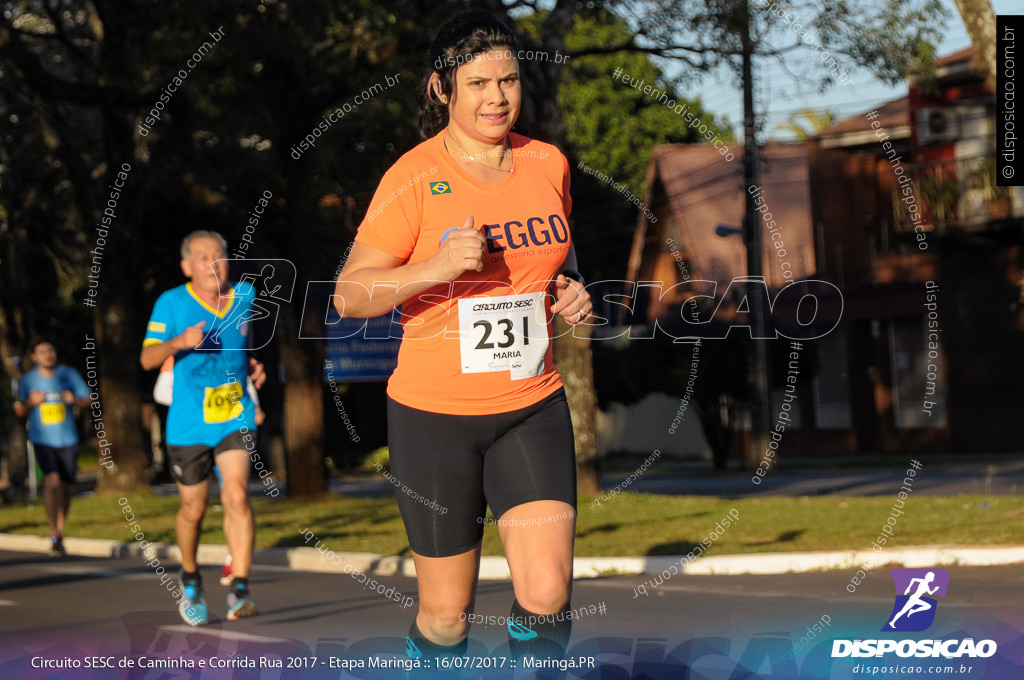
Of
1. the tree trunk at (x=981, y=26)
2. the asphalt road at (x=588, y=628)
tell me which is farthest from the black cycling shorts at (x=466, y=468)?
the tree trunk at (x=981, y=26)

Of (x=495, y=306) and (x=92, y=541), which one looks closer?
(x=495, y=306)

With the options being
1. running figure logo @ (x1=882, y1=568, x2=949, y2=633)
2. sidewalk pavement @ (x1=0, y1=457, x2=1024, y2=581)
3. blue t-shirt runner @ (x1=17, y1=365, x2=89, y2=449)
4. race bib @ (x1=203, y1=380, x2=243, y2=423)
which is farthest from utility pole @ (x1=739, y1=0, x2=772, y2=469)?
race bib @ (x1=203, y1=380, x2=243, y2=423)

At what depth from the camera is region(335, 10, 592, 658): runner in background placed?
12.4 feet

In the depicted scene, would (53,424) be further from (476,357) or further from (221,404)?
(476,357)

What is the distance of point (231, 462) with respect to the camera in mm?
7453

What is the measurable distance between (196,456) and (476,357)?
411cm

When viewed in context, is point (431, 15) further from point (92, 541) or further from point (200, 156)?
point (200, 156)

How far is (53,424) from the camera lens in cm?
1304

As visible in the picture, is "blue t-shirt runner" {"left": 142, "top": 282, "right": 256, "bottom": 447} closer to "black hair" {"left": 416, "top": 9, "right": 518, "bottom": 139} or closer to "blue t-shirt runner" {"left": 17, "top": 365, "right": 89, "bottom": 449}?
"black hair" {"left": 416, "top": 9, "right": 518, "bottom": 139}

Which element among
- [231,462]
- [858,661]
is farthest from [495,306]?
[231,462]

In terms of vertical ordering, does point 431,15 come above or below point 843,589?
above

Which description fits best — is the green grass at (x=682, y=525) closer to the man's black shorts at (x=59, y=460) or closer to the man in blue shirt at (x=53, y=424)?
the man in blue shirt at (x=53, y=424)

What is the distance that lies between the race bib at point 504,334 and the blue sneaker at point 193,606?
407 cm

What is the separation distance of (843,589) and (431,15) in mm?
10189
